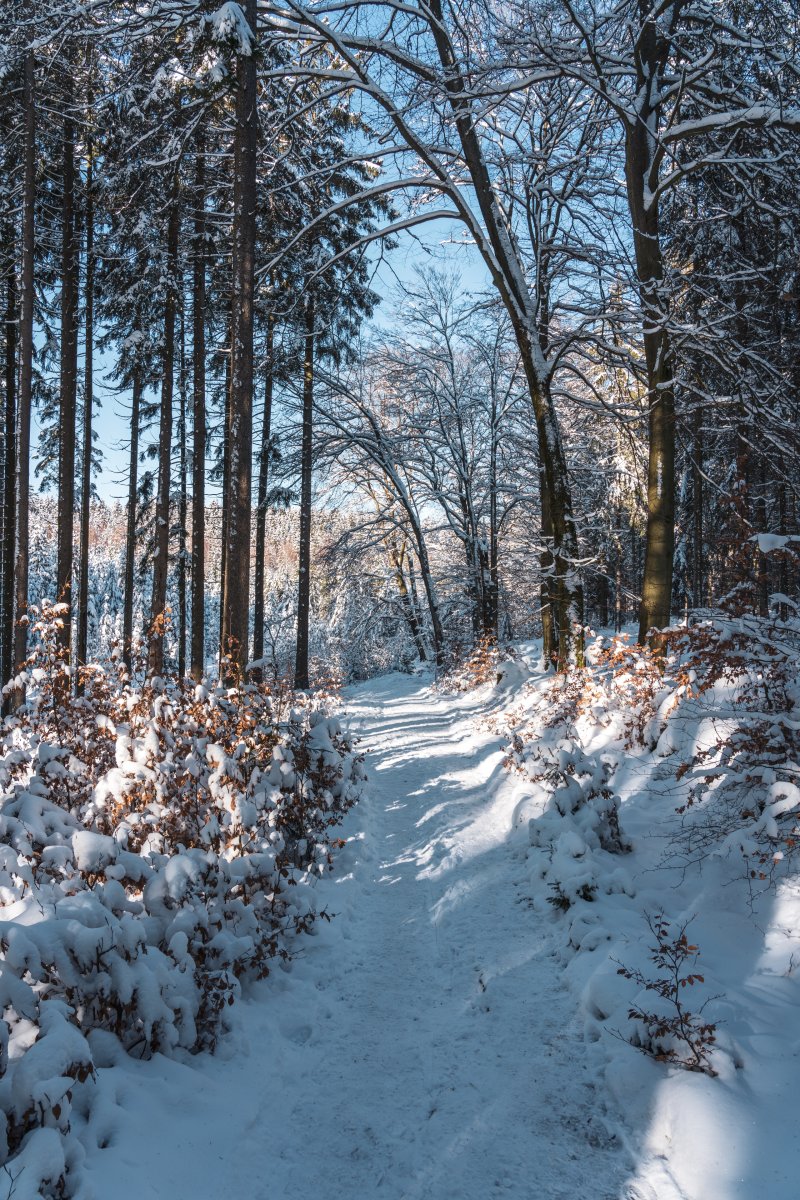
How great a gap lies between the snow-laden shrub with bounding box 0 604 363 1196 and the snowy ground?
0.73ft

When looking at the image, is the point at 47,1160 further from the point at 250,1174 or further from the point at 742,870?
the point at 742,870

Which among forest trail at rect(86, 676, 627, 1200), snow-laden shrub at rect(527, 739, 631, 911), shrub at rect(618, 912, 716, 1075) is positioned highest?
snow-laden shrub at rect(527, 739, 631, 911)

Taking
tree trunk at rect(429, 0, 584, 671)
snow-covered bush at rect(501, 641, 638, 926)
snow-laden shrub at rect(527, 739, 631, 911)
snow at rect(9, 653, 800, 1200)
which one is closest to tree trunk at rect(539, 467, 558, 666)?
tree trunk at rect(429, 0, 584, 671)

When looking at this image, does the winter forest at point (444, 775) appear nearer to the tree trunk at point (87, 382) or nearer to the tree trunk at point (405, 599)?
the tree trunk at point (87, 382)

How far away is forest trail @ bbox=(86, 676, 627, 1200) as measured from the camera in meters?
2.26

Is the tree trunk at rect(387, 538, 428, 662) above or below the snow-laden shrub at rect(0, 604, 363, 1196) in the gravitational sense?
above

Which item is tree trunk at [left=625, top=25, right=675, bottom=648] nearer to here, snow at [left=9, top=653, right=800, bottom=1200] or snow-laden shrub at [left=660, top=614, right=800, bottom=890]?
snow at [left=9, top=653, right=800, bottom=1200]

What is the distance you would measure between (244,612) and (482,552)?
39.5 ft

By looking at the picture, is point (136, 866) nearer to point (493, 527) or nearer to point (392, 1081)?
point (392, 1081)

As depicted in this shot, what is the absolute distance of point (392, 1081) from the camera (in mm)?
2867

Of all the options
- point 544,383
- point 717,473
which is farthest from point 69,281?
point 717,473

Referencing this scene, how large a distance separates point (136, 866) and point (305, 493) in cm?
1473

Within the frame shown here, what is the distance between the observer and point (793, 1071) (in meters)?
2.53

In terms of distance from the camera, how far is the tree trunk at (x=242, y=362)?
7105 mm
